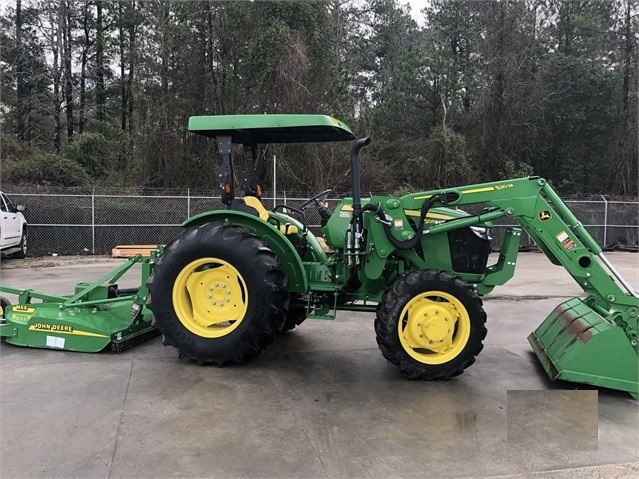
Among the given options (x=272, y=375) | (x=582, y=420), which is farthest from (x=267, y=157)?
(x=582, y=420)

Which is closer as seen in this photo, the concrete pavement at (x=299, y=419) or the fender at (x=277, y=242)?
the concrete pavement at (x=299, y=419)

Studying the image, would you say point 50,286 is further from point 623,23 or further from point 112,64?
point 623,23

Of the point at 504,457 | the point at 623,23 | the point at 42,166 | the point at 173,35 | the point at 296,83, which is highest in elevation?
the point at 623,23

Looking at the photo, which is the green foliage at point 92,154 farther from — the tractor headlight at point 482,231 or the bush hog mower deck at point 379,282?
the tractor headlight at point 482,231

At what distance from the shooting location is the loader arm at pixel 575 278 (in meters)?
3.85

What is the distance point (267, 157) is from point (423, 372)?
579 inches

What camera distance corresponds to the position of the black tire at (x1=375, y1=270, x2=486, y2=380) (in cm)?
408

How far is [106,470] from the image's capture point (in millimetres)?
2742

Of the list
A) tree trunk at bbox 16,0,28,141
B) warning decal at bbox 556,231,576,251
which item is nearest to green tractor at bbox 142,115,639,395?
warning decal at bbox 556,231,576,251

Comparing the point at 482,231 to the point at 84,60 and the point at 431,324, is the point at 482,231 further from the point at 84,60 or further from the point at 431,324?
the point at 84,60

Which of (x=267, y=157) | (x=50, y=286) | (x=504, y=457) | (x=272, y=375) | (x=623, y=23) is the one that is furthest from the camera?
(x=623, y=23)

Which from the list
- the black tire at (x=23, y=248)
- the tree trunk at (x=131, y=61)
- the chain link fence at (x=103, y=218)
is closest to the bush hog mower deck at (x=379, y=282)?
the chain link fence at (x=103, y=218)

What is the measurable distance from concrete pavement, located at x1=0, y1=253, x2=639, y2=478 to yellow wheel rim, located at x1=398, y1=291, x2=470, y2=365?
26 centimetres

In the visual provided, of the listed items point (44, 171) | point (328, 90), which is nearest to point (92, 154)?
point (44, 171)
